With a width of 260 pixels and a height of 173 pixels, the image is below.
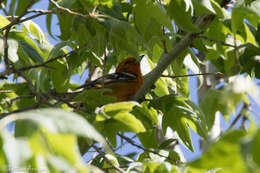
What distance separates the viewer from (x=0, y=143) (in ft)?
4.80

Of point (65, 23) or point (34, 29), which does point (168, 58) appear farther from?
point (34, 29)

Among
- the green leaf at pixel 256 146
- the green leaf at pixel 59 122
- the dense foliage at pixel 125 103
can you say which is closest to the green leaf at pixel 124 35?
the dense foliage at pixel 125 103

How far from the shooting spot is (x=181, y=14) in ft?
7.91

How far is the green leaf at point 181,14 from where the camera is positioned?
7.86 ft

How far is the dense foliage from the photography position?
137cm

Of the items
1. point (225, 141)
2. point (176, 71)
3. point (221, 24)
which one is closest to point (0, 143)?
point (225, 141)

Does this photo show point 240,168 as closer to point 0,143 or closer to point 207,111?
point 207,111

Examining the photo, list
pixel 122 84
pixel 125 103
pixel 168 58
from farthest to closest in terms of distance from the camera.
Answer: pixel 122 84 < pixel 168 58 < pixel 125 103

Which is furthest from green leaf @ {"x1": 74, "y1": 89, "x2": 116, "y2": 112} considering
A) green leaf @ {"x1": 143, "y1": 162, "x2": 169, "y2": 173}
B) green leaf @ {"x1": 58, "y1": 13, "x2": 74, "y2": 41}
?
green leaf @ {"x1": 143, "y1": 162, "x2": 169, "y2": 173}

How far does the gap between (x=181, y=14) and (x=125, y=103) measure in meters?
0.75

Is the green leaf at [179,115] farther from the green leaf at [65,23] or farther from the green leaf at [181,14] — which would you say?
the green leaf at [65,23]

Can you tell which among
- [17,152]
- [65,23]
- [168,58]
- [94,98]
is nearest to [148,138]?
[168,58]

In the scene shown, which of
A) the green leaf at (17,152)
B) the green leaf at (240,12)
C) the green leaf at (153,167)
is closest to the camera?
the green leaf at (17,152)

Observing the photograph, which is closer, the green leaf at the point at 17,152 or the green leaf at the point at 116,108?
the green leaf at the point at 17,152
